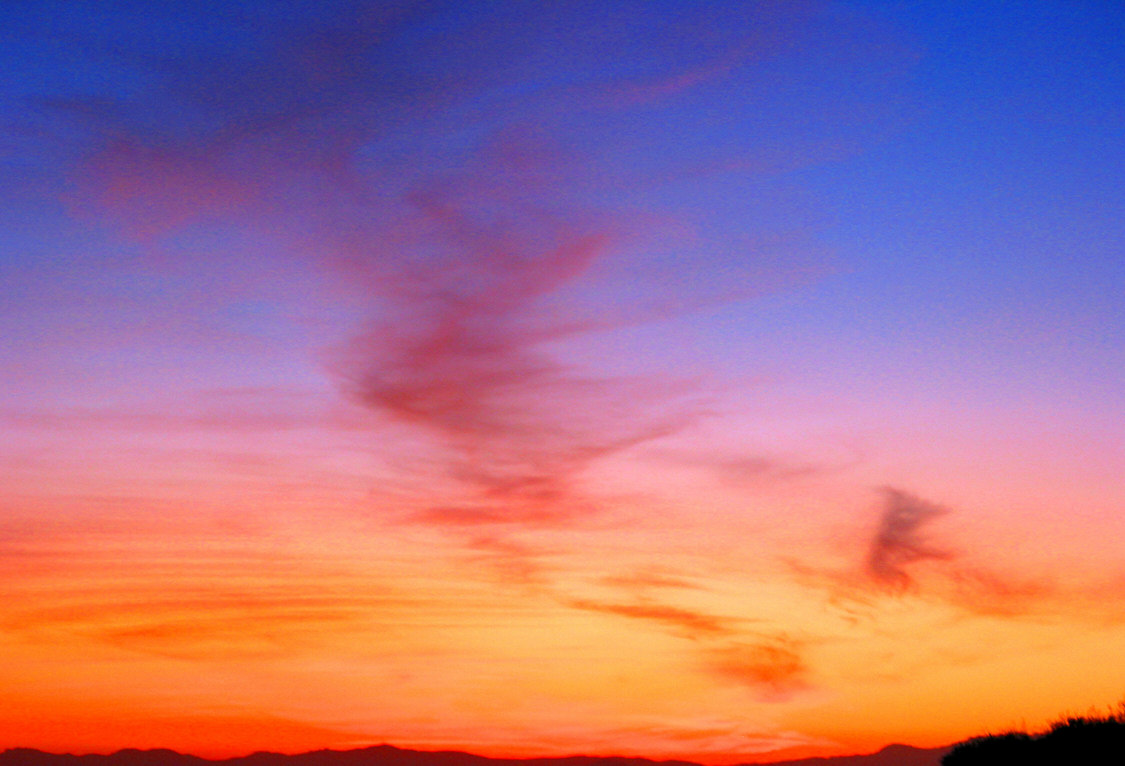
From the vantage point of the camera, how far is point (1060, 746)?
25.1m

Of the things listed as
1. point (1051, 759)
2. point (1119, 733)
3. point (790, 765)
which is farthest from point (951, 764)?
point (790, 765)

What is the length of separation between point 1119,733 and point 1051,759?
6.76 feet

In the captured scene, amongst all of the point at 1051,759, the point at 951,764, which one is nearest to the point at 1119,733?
the point at 1051,759

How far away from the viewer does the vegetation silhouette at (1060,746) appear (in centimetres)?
2356

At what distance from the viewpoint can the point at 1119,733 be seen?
932 inches

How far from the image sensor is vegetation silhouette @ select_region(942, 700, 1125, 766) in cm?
2356

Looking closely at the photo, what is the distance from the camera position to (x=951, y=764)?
2988 centimetres

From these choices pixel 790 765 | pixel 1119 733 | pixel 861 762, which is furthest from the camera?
pixel 790 765

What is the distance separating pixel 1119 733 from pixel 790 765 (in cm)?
18407

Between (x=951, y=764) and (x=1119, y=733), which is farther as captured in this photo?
(x=951, y=764)

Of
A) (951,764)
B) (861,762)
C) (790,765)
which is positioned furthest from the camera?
(790,765)

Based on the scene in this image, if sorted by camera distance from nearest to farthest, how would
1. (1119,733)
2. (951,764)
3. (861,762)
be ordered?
(1119,733) < (951,764) < (861,762)

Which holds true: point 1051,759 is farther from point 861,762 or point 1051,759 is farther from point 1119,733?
point 861,762

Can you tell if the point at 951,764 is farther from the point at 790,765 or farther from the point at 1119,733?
the point at 790,765
